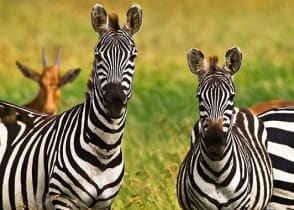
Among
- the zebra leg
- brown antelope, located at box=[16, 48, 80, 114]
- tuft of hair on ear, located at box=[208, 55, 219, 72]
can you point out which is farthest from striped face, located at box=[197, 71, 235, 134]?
brown antelope, located at box=[16, 48, 80, 114]

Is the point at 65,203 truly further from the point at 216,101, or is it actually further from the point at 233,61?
the point at 233,61

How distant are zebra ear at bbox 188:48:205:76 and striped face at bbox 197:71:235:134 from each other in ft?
0.94

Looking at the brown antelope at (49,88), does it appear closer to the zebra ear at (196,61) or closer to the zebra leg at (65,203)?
the zebra ear at (196,61)

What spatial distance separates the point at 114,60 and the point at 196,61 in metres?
0.87

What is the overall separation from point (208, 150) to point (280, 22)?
1914 centimetres

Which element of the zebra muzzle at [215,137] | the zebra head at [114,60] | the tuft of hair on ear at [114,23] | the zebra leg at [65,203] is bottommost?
the zebra leg at [65,203]

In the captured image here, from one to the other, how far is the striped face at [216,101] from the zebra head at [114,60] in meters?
0.56

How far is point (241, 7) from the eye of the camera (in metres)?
33.2

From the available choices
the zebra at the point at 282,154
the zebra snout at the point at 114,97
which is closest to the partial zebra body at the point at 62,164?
the zebra snout at the point at 114,97

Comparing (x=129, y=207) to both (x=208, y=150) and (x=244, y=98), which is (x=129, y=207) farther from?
(x=244, y=98)

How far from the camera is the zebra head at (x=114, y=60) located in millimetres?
9125

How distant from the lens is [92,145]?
374 inches

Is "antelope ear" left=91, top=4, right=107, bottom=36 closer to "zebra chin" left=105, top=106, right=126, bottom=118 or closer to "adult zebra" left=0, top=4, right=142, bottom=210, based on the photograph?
"adult zebra" left=0, top=4, right=142, bottom=210

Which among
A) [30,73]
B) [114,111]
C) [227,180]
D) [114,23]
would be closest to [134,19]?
[114,23]
